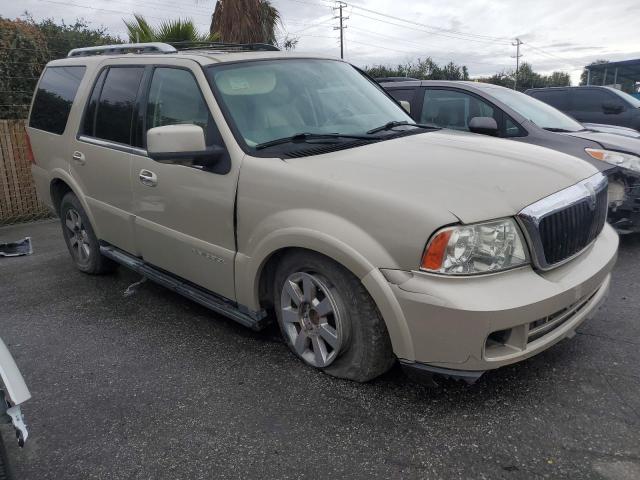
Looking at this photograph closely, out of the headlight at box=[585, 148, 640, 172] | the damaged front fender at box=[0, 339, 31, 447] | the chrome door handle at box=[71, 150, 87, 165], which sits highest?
the chrome door handle at box=[71, 150, 87, 165]

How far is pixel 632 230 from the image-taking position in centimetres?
508

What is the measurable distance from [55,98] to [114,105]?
→ 1.24m

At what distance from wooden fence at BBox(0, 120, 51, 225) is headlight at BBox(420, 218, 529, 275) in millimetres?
6791

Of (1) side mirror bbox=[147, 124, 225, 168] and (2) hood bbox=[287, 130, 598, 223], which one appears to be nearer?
(2) hood bbox=[287, 130, 598, 223]

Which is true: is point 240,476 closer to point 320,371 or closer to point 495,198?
point 320,371

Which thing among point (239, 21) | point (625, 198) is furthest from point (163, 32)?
point (625, 198)

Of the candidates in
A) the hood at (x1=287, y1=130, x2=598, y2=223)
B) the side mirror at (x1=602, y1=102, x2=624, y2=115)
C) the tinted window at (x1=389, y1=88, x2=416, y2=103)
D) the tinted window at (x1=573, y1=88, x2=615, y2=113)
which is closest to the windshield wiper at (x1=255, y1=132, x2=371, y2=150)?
the hood at (x1=287, y1=130, x2=598, y2=223)

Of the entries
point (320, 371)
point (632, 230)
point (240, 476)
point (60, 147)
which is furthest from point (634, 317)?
point (60, 147)

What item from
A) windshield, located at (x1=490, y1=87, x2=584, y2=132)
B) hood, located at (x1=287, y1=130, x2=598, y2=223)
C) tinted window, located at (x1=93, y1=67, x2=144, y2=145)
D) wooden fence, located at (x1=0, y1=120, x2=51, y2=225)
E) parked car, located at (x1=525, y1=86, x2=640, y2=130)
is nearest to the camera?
hood, located at (x1=287, y1=130, x2=598, y2=223)

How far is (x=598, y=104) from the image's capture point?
1027 centimetres

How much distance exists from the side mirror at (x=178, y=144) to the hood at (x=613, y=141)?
4093mm

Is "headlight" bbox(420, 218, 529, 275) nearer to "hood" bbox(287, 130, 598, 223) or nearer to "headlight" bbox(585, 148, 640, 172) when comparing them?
"hood" bbox(287, 130, 598, 223)

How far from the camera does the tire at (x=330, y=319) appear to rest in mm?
2693

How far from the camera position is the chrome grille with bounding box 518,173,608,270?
2523 millimetres
